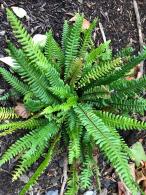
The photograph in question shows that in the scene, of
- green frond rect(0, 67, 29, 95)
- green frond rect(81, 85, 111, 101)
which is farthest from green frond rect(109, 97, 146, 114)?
green frond rect(0, 67, 29, 95)

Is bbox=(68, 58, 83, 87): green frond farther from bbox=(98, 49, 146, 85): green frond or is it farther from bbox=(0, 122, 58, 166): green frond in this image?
bbox=(0, 122, 58, 166): green frond

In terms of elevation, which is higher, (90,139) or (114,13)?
(114,13)

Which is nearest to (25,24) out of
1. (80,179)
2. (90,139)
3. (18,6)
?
(18,6)

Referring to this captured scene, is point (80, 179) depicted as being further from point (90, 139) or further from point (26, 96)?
point (26, 96)

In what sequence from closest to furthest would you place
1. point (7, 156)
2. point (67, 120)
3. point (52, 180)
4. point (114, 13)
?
point (7, 156), point (67, 120), point (52, 180), point (114, 13)

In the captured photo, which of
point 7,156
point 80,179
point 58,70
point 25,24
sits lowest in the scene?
point 80,179

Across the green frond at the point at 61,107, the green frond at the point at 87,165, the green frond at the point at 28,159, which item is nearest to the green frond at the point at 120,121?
the green frond at the point at 61,107
